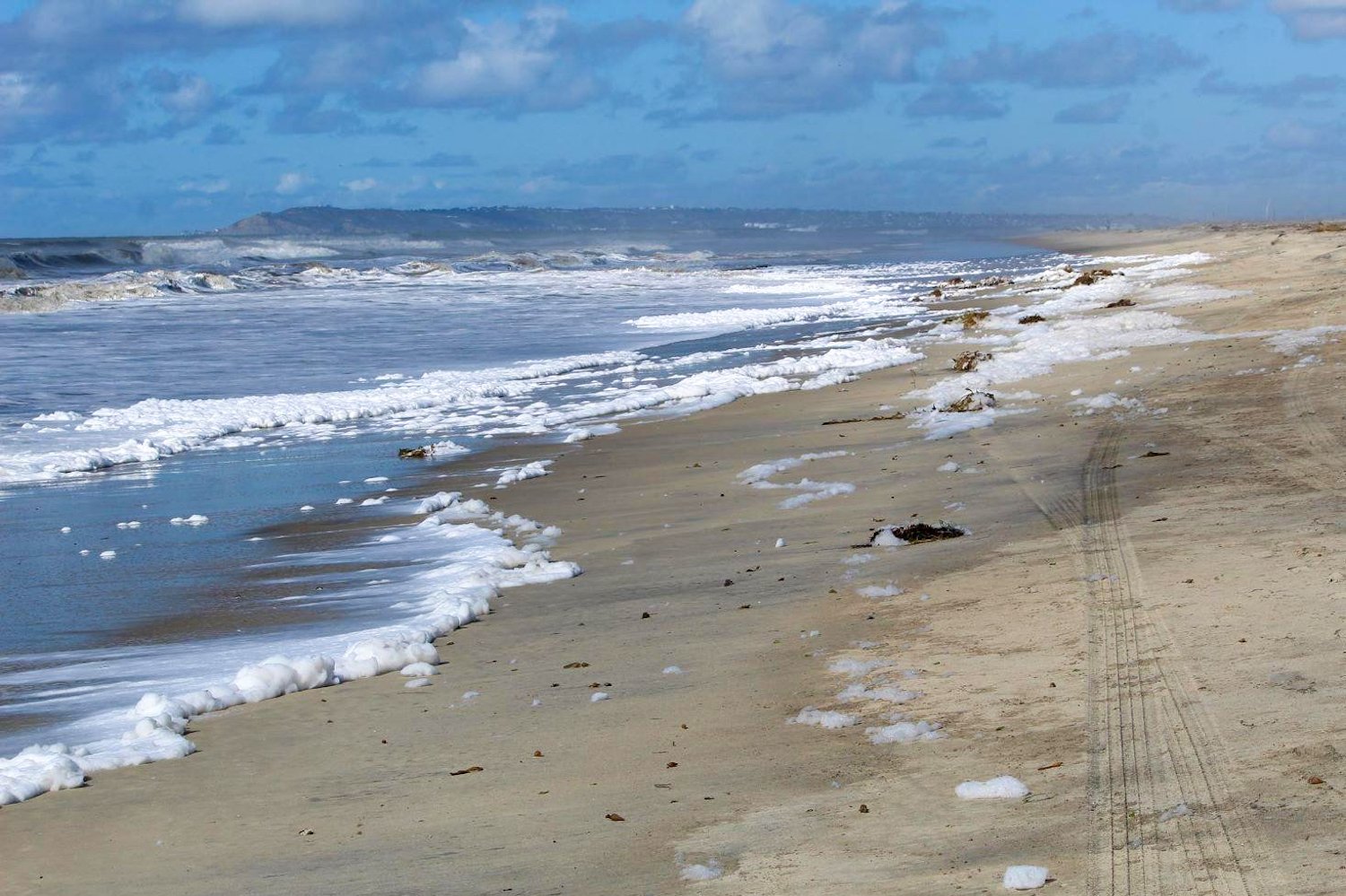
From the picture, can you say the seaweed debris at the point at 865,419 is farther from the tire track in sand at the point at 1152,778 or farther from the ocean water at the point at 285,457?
the tire track in sand at the point at 1152,778

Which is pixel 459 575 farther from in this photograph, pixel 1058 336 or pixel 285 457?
pixel 1058 336

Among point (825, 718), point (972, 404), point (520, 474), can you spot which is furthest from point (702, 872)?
point (972, 404)

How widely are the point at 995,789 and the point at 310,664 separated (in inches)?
124

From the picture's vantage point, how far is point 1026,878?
10.3ft

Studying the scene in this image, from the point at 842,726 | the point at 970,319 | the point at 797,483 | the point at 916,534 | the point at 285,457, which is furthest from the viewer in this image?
the point at 970,319

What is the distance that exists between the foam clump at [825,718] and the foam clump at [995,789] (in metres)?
0.78

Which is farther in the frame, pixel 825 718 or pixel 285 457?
pixel 285 457

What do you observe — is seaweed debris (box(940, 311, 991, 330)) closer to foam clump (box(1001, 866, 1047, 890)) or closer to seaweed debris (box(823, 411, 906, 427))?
seaweed debris (box(823, 411, 906, 427))

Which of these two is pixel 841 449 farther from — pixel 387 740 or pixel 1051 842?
pixel 1051 842

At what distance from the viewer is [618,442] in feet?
40.9

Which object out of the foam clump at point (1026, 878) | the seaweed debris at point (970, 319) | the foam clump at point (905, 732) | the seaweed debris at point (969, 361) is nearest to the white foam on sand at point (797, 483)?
the foam clump at point (905, 732)

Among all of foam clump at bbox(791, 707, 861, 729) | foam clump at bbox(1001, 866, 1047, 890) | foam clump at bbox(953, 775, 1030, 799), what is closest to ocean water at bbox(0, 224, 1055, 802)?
foam clump at bbox(791, 707, 861, 729)

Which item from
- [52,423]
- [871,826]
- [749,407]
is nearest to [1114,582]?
[871,826]

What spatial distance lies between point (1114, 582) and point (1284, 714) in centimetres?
182
